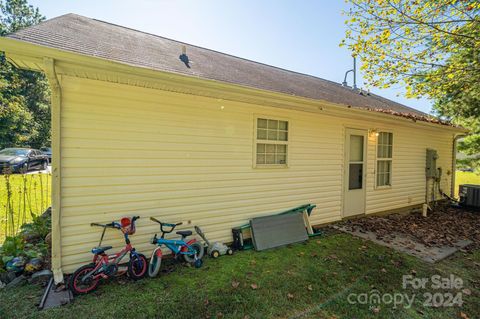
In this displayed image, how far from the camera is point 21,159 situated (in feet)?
39.0

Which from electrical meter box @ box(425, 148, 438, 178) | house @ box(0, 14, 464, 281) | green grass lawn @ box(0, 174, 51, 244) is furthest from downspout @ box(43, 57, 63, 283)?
electrical meter box @ box(425, 148, 438, 178)

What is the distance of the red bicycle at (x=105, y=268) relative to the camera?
2867 millimetres

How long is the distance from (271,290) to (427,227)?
532 cm

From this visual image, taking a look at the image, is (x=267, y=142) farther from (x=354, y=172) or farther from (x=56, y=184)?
(x=56, y=184)

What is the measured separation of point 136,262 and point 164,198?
1.03m

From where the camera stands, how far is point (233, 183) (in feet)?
14.9

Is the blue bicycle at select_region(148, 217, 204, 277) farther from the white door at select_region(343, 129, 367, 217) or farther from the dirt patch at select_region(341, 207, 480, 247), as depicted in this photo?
the white door at select_region(343, 129, 367, 217)

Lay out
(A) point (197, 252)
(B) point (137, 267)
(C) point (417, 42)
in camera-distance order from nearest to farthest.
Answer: (B) point (137, 267) → (A) point (197, 252) → (C) point (417, 42)

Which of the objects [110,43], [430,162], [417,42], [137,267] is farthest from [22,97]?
[430,162]

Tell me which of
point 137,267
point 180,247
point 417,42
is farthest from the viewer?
point 417,42

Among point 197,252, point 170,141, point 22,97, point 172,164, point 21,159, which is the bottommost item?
point 197,252

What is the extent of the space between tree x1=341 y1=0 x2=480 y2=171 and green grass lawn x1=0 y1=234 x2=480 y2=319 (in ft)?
11.4

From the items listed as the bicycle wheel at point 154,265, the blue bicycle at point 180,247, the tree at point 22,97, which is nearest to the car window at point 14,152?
the tree at point 22,97

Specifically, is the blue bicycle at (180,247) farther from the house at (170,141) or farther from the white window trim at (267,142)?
the white window trim at (267,142)
